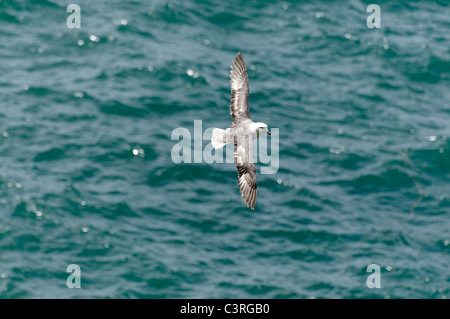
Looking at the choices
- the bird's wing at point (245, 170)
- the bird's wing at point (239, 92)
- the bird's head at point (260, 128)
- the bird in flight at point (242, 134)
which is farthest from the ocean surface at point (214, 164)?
the bird's head at point (260, 128)

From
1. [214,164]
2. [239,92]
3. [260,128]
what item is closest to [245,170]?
[260,128]

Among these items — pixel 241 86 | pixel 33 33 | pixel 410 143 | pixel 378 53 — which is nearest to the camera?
pixel 241 86

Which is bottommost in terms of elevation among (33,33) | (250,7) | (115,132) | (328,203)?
(328,203)

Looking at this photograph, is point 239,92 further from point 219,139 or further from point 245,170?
point 245,170

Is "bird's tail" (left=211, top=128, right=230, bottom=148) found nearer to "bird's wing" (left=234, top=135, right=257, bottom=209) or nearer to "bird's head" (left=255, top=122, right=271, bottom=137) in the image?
"bird's wing" (left=234, top=135, right=257, bottom=209)

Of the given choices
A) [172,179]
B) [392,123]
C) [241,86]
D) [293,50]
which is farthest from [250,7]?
[241,86]

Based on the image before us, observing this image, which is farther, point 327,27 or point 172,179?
point 327,27

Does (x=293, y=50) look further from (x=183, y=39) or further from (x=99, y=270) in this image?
(x=99, y=270)
